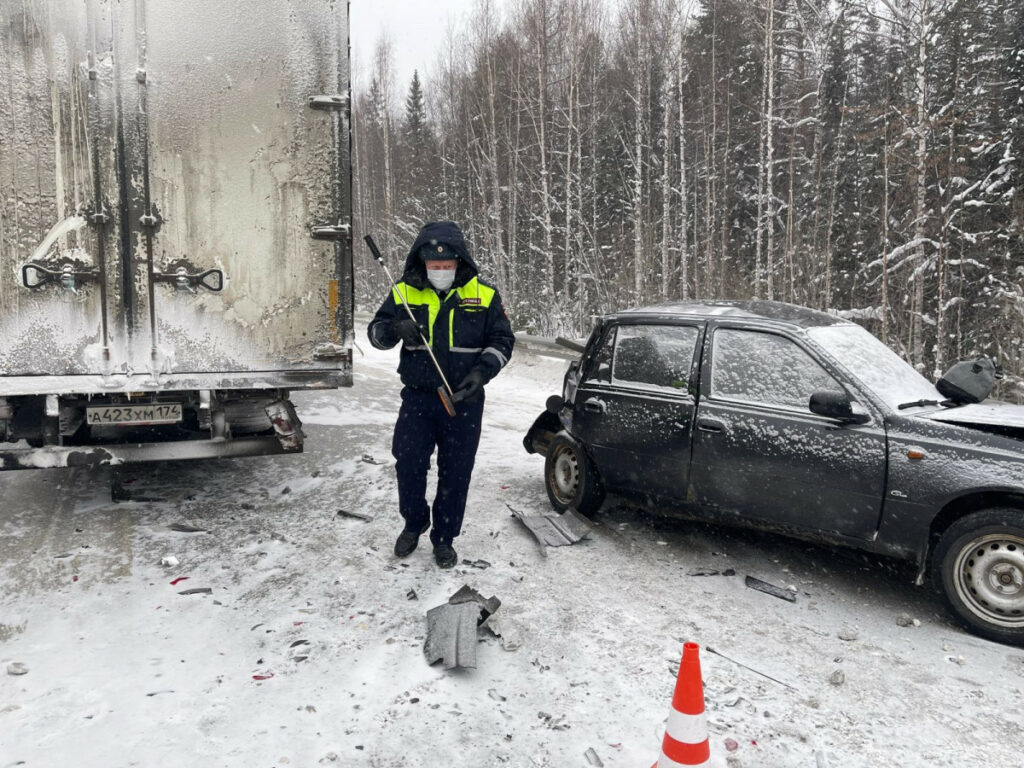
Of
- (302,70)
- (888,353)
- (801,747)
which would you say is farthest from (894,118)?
(801,747)

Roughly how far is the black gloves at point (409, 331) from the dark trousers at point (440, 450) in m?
0.33

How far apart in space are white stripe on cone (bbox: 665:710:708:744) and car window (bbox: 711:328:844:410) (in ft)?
8.36

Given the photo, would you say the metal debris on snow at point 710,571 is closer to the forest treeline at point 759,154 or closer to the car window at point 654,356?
the car window at point 654,356

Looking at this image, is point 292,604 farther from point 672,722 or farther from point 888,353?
point 888,353

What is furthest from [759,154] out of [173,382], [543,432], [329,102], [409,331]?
[173,382]

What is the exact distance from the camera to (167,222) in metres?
4.89

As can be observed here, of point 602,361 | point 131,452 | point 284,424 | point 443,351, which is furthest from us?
point 602,361

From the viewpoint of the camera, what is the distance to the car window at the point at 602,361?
18.6ft

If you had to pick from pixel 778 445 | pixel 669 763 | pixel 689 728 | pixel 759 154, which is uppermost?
pixel 759 154

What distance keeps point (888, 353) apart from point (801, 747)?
3.01 meters

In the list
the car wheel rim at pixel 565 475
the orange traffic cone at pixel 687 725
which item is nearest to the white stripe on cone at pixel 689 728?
the orange traffic cone at pixel 687 725

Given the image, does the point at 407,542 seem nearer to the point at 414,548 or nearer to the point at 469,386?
the point at 414,548

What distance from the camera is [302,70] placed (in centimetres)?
513

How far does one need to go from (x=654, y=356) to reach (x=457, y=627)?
2.57 metres
